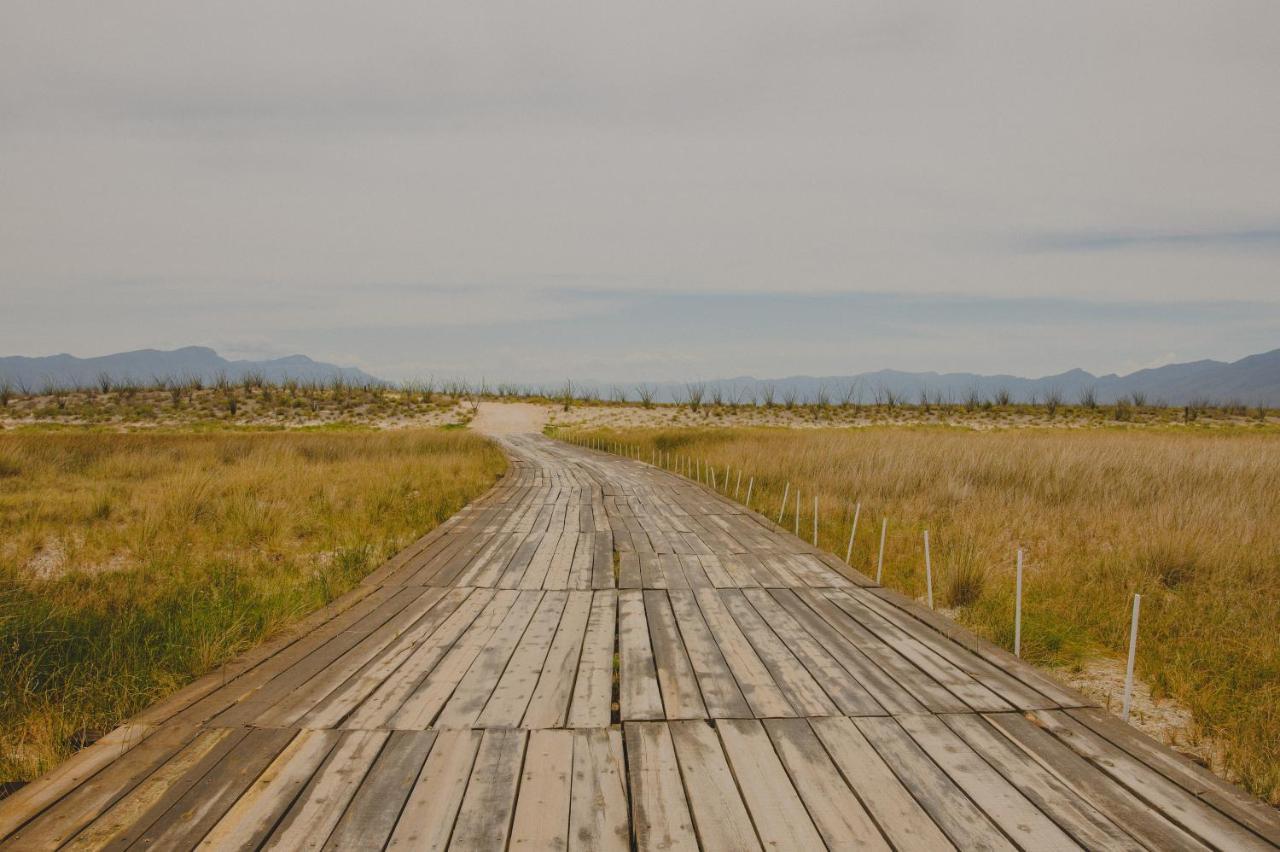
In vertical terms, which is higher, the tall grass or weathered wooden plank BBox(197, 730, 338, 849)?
weathered wooden plank BBox(197, 730, 338, 849)

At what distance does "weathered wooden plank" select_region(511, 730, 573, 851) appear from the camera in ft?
8.58

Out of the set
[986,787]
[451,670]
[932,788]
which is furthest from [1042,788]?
[451,670]

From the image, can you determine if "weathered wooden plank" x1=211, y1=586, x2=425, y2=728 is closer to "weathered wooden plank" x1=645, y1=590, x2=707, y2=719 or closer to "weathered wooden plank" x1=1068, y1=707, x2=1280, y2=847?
"weathered wooden plank" x1=645, y1=590, x2=707, y2=719

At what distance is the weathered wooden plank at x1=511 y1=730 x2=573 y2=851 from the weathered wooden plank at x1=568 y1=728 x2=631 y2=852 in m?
0.04

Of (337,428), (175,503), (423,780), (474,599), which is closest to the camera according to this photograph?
(423,780)

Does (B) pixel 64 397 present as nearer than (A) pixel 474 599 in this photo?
No

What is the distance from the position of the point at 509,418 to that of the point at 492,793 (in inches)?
1709

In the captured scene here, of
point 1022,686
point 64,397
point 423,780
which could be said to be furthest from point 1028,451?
point 64,397

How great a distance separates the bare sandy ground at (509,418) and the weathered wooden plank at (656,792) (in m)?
35.0

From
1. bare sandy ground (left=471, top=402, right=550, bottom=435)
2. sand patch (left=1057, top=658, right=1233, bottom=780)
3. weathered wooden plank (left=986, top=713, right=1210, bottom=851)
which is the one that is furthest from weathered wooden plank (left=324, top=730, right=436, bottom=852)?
bare sandy ground (left=471, top=402, right=550, bottom=435)

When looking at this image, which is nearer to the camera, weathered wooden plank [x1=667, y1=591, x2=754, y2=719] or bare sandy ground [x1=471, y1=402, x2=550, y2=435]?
weathered wooden plank [x1=667, y1=591, x2=754, y2=719]

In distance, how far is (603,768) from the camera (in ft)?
10.3

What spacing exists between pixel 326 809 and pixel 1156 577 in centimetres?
787

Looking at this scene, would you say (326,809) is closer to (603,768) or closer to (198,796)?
(198,796)
